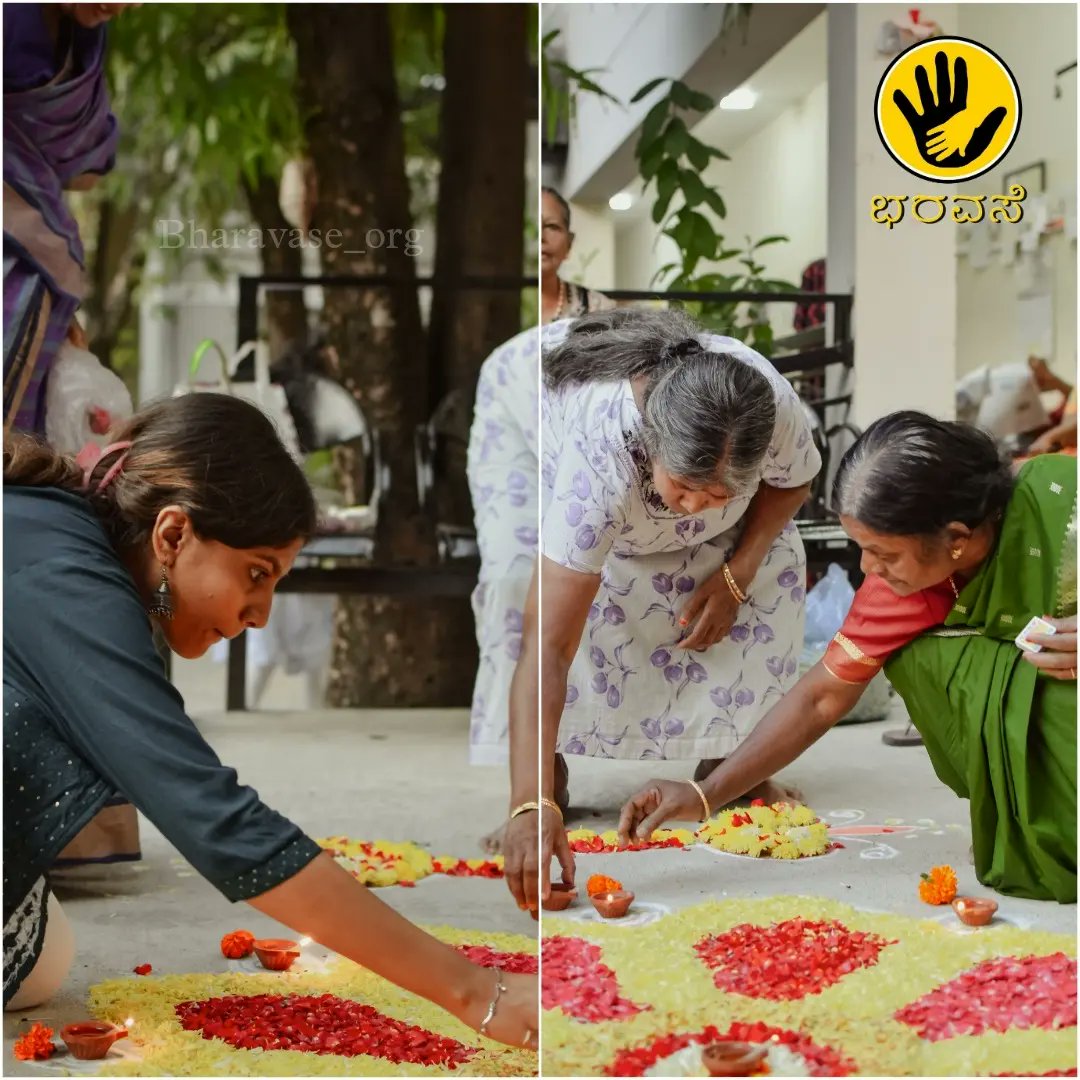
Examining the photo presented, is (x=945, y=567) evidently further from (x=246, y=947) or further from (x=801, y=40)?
(x=246, y=947)

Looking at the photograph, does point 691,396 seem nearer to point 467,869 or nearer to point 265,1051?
point 265,1051

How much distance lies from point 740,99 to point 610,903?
2.46 feet

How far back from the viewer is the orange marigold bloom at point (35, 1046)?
1.24m

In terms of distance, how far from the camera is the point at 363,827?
2082 millimetres

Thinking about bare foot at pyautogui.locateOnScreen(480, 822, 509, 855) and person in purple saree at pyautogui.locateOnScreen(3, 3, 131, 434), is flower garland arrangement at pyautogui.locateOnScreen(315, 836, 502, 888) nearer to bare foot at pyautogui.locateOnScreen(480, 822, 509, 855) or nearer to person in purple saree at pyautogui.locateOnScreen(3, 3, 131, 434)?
bare foot at pyautogui.locateOnScreen(480, 822, 509, 855)

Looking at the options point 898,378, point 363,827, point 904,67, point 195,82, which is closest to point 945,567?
point 898,378

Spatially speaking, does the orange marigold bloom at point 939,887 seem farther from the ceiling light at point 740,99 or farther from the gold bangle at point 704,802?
the ceiling light at point 740,99

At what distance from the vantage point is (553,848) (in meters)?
1.19

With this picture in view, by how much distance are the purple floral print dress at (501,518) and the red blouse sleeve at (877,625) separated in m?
0.56

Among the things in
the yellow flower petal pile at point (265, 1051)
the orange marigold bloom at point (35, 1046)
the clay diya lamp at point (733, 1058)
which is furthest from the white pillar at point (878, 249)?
the orange marigold bloom at point (35, 1046)

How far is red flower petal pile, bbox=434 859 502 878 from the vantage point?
1.85m

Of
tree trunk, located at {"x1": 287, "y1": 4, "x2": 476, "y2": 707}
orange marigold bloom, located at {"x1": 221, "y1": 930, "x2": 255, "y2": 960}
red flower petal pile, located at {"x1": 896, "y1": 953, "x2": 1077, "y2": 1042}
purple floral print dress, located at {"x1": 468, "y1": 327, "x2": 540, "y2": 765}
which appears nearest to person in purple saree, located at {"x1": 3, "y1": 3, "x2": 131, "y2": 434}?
tree trunk, located at {"x1": 287, "y1": 4, "x2": 476, "y2": 707}

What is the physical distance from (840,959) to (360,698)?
4.33ft

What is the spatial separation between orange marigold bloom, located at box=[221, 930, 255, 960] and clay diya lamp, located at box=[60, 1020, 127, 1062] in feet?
0.75
